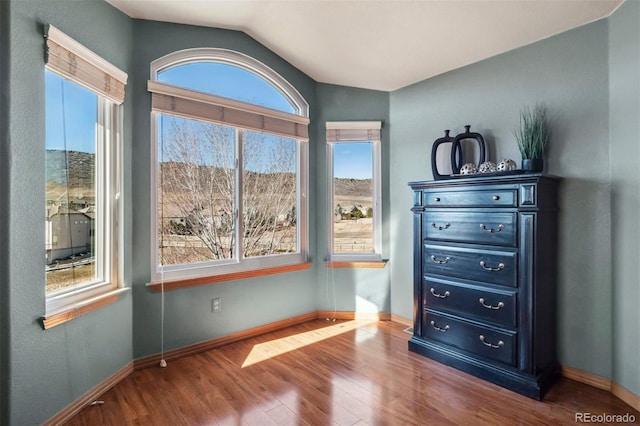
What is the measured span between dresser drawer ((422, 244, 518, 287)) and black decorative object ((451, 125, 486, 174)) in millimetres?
730

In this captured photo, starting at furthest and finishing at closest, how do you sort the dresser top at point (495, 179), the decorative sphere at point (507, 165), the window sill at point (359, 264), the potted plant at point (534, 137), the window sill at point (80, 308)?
the window sill at point (359, 264) < the decorative sphere at point (507, 165) < the potted plant at point (534, 137) < the dresser top at point (495, 179) < the window sill at point (80, 308)

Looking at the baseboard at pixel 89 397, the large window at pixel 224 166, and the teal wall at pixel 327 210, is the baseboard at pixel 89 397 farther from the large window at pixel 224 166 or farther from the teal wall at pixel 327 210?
the teal wall at pixel 327 210

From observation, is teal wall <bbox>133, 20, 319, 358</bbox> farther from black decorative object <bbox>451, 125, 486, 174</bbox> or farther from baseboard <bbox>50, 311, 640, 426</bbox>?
black decorative object <bbox>451, 125, 486, 174</bbox>

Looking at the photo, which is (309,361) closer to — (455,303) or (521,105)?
(455,303)

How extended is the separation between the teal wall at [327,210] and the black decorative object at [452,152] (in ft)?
2.04

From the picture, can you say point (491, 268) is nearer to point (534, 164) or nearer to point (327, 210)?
point (534, 164)

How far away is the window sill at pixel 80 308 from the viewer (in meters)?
1.74

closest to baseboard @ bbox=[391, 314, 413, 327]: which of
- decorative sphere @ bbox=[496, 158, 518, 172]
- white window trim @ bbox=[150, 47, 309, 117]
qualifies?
decorative sphere @ bbox=[496, 158, 518, 172]

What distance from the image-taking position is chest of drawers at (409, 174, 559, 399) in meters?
2.11

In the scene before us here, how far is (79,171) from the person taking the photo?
2066 mm

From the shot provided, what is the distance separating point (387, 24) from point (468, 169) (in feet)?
4.15

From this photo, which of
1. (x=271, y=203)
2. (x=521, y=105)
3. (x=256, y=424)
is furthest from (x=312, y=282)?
(x=521, y=105)

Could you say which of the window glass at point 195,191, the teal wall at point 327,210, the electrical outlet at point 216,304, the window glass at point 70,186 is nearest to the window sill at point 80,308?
the window glass at point 70,186

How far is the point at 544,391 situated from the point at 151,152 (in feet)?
10.4
